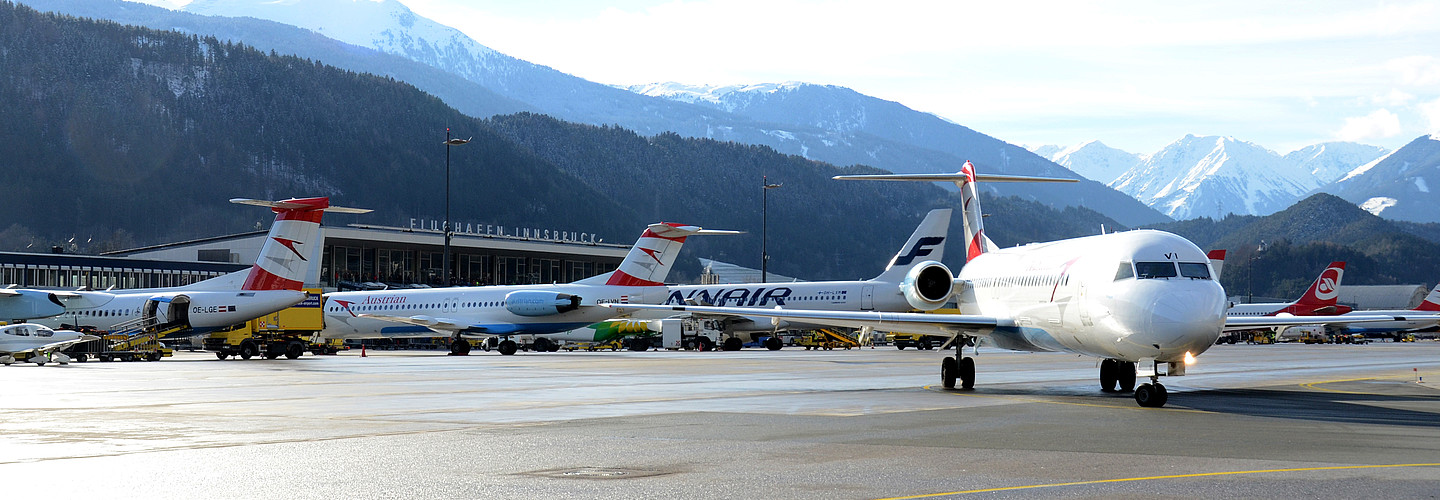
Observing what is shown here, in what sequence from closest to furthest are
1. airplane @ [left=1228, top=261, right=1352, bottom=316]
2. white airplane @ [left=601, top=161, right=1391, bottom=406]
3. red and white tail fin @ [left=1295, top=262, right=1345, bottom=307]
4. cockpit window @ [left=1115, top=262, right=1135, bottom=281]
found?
white airplane @ [left=601, top=161, right=1391, bottom=406]
cockpit window @ [left=1115, top=262, right=1135, bottom=281]
airplane @ [left=1228, top=261, right=1352, bottom=316]
red and white tail fin @ [left=1295, top=262, right=1345, bottom=307]

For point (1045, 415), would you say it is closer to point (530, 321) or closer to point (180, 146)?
point (530, 321)

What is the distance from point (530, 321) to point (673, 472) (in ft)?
151

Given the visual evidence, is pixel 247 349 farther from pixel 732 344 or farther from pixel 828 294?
pixel 828 294

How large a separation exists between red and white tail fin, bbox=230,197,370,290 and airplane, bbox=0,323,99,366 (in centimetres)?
658

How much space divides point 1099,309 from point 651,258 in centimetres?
3780

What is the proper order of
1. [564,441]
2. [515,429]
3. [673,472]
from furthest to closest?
[515,429], [564,441], [673,472]

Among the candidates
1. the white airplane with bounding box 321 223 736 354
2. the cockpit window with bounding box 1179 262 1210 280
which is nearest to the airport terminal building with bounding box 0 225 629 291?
the white airplane with bounding box 321 223 736 354

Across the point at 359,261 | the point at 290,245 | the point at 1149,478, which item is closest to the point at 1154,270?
the point at 1149,478

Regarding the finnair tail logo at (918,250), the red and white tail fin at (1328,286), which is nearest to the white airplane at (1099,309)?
the finnair tail logo at (918,250)

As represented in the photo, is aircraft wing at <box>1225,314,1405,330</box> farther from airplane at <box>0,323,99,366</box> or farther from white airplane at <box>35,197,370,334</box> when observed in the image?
airplane at <box>0,323,99,366</box>

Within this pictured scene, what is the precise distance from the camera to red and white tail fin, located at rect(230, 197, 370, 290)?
139 feet

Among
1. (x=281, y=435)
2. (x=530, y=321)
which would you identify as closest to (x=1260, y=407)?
(x=281, y=435)

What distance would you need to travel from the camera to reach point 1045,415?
1752cm

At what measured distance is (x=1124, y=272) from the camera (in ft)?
61.6
